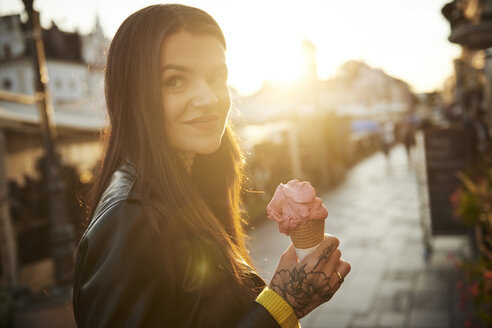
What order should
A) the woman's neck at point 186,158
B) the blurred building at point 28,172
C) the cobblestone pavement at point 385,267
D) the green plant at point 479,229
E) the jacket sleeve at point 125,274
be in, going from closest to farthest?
the jacket sleeve at point 125,274 → the woman's neck at point 186,158 → the green plant at point 479,229 → the cobblestone pavement at point 385,267 → the blurred building at point 28,172

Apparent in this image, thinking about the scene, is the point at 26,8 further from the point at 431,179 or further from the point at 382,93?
the point at 382,93

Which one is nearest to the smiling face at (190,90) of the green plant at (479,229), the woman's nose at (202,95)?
the woman's nose at (202,95)

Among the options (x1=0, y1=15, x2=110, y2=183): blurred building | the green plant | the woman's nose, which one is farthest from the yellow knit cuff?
the green plant

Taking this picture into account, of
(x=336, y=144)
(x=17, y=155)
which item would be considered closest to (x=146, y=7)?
(x=17, y=155)

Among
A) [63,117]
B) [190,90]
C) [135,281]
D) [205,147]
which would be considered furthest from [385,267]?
[63,117]

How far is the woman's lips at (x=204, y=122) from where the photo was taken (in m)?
1.27

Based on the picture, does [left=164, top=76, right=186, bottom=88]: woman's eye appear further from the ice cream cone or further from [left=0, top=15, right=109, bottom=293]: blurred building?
[left=0, top=15, right=109, bottom=293]: blurred building

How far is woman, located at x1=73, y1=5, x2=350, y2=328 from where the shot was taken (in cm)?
98

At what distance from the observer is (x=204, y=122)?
50.5 inches

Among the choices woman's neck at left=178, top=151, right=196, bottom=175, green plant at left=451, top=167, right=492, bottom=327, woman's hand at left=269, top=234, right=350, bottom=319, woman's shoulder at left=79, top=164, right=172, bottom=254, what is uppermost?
woman's neck at left=178, top=151, right=196, bottom=175

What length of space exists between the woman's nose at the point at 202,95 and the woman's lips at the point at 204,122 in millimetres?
40

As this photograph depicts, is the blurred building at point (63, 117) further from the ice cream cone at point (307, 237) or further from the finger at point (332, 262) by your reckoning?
the finger at point (332, 262)

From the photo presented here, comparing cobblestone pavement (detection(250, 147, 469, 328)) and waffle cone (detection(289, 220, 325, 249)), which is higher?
waffle cone (detection(289, 220, 325, 249))

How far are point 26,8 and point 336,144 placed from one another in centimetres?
1372
